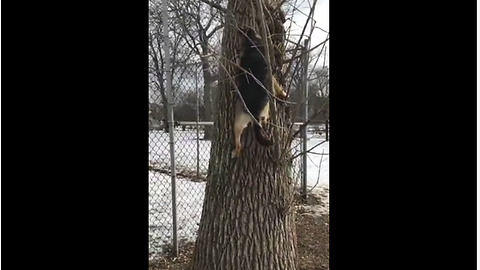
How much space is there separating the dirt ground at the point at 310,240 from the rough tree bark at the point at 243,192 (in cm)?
25

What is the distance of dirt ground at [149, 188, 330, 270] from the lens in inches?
48.4

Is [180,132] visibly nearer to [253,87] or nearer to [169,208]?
[169,208]

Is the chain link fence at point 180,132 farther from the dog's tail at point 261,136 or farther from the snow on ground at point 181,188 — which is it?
the dog's tail at point 261,136

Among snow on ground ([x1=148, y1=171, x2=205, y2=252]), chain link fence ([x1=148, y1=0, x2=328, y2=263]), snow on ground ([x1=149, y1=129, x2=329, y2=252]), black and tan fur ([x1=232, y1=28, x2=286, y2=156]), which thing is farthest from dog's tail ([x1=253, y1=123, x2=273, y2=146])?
snow on ground ([x1=148, y1=171, x2=205, y2=252])

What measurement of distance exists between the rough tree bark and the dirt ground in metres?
0.25

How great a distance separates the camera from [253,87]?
2.96 feet

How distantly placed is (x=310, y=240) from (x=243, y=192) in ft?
1.93

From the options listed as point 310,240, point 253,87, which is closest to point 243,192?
point 253,87

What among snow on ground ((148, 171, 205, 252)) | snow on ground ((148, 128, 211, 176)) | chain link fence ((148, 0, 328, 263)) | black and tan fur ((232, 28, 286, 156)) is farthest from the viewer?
snow on ground ((148, 171, 205, 252))

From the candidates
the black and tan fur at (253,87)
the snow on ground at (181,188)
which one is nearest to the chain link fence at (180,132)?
the snow on ground at (181,188)

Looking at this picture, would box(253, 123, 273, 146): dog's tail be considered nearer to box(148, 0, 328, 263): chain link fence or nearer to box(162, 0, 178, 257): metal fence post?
box(148, 0, 328, 263): chain link fence
